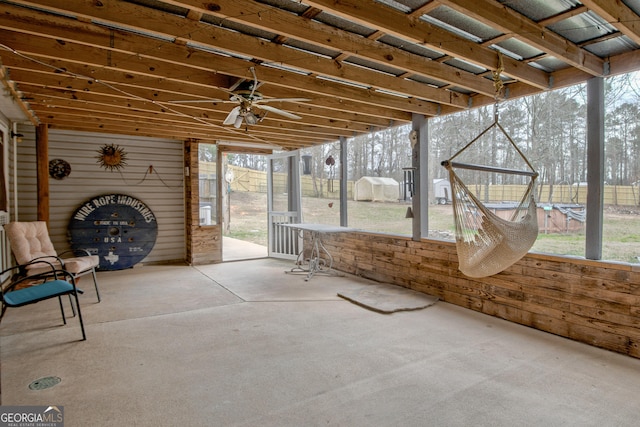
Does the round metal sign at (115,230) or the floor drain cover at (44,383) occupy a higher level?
the round metal sign at (115,230)

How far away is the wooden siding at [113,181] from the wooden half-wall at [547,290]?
4.16 meters

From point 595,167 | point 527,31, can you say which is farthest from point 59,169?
point 595,167

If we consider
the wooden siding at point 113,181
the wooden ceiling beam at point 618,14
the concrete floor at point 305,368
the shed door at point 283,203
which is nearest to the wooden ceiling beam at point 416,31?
the wooden ceiling beam at point 618,14

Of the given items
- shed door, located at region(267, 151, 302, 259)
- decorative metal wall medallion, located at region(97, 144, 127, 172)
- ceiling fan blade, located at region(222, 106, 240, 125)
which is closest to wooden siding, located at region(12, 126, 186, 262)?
decorative metal wall medallion, located at region(97, 144, 127, 172)

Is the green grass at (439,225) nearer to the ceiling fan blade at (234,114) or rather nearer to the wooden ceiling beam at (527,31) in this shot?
the wooden ceiling beam at (527,31)

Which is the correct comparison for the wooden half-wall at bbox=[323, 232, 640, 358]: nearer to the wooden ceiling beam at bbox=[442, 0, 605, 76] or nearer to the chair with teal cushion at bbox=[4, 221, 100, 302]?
the wooden ceiling beam at bbox=[442, 0, 605, 76]

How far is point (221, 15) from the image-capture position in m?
2.04

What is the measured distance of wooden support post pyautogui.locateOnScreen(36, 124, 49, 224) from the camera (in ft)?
16.6

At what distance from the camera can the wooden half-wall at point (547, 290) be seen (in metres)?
2.72

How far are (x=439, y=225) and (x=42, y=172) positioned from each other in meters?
5.66

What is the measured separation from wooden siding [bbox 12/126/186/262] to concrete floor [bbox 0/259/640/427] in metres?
2.22

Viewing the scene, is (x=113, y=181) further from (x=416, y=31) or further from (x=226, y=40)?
(x=416, y=31)

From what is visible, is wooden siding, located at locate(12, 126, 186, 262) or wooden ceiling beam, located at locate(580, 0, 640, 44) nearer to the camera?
wooden ceiling beam, located at locate(580, 0, 640, 44)

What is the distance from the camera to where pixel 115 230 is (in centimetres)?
588
